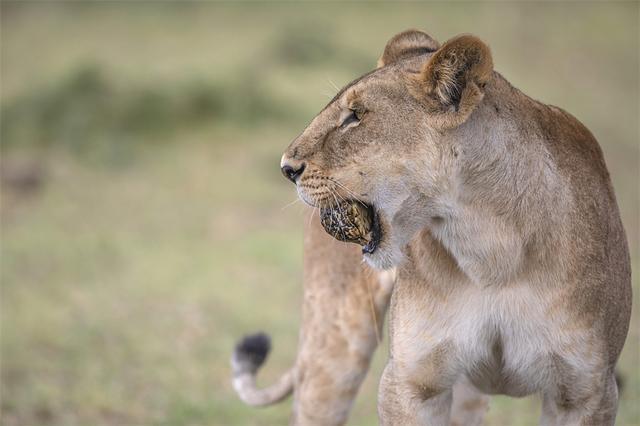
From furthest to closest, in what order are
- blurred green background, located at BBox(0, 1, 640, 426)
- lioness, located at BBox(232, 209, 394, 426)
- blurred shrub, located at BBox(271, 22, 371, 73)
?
blurred shrub, located at BBox(271, 22, 371, 73) < blurred green background, located at BBox(0, 1, 640, 426) < lioness, located at BBox(232, 209, 394, 426)

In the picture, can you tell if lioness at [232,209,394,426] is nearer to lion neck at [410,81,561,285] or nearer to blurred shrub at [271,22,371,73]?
lion neck at [410,81,561,285]

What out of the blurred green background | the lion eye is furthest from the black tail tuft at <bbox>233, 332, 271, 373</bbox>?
the lion eye

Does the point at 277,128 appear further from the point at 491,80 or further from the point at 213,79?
the point at 491,80

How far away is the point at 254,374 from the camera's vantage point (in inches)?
165

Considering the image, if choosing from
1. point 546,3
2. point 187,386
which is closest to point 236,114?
point 187,386

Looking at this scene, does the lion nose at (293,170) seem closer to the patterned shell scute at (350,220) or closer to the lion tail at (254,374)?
the patterned shell scute at (350,220)

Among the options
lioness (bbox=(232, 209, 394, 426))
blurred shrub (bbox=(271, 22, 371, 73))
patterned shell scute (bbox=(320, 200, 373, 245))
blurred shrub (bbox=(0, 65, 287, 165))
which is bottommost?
blurred shrub (bbox=(0, 65, 287, 165))

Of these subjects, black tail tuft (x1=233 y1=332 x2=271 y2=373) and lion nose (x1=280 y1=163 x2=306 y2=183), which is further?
black tail tuft (x1=233 y1=332 x2=271 y2=373)

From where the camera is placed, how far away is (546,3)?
14.6 metres

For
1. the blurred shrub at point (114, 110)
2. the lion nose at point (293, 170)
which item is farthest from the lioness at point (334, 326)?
the blurred shrub at point (114, 110)

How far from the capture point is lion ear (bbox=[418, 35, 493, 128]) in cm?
243

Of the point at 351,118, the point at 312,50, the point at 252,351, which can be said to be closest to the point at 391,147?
the point at 351,118

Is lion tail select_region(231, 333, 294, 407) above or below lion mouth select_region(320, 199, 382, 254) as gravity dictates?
below

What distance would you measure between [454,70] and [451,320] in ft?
2.16
